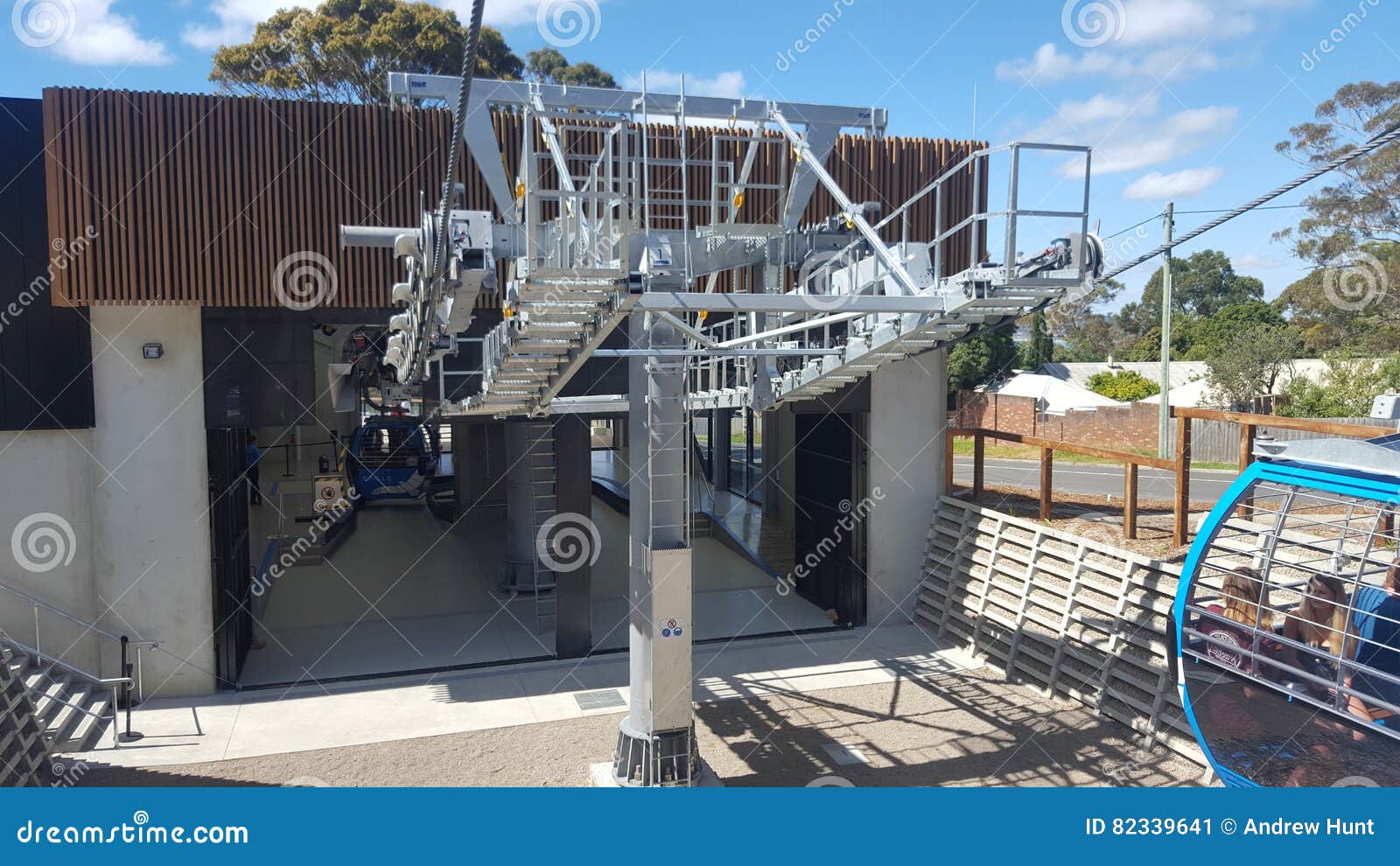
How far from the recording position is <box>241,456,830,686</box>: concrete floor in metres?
12.3

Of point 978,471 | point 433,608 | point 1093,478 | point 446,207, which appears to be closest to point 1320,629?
point 446,207

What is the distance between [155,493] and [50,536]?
1120mm

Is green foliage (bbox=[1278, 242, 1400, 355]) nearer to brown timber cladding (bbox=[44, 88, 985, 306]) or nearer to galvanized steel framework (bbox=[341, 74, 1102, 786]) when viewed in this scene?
galvanized steel framework (bbox=[341, 74, 1102, 786])

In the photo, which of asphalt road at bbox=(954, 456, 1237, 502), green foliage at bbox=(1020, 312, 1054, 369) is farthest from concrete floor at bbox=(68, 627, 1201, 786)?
green foliage at bbox=(1020, 312, 1054, 369)

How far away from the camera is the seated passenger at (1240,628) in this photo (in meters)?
5.89

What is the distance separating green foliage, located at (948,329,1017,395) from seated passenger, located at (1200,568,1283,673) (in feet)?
95.1

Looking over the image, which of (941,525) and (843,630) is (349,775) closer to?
(843,630)

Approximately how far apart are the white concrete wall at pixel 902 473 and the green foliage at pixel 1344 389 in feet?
61.8

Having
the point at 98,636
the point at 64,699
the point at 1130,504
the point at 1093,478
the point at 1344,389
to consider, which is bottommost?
the point at 64,699

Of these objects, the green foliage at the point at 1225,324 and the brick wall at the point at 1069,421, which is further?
the green foliage at the point at 1225,324

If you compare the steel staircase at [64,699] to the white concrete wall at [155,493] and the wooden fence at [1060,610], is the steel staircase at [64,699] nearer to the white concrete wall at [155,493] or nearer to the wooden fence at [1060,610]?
the white concrete wall at [155,493]

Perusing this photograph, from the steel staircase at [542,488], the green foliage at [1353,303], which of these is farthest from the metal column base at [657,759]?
the green foliage at [1353,303]

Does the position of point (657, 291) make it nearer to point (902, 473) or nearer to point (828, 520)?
point (902, 473)

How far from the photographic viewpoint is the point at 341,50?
30344mm
